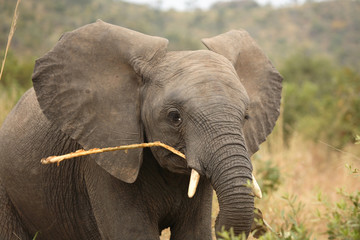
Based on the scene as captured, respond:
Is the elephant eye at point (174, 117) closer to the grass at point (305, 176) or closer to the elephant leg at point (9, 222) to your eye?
the elephant leg at point (9, 222)

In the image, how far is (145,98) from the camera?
3436 millimetres

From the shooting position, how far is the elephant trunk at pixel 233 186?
2873 mm

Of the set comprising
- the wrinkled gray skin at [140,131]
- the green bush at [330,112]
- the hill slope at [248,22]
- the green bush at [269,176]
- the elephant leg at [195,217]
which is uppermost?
the wrinkled gray skin at [140,131]


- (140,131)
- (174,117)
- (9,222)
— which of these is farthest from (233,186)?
(9,222)

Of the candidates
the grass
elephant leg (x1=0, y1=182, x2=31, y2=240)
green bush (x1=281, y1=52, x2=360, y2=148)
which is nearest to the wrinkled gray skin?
elephant leg (x1=0, y1=182, x2=31, y2=240)

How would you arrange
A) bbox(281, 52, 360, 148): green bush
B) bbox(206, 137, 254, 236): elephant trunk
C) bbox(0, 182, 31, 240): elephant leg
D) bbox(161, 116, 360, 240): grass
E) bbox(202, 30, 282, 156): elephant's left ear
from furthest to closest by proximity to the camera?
bbox(281, 52, 360, 148): green bush < bbox(161, 116, 360, 240): grass < bbox(0, 182, 31, 240): elephant leg < bbox(202, 30, 282, 156): elephant's left ear < bbox(206, 137, 254, 236): elephant trunk

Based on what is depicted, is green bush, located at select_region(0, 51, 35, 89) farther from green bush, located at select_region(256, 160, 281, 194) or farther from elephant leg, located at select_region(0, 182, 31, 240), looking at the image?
elephant leg, located at select_region(0, 182, 31, 240)

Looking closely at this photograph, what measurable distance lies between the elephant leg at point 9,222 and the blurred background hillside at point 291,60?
1.86m

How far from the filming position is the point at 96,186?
366cm

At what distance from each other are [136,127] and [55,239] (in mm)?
1308

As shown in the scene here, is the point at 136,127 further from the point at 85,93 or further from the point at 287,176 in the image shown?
the point at 287,176

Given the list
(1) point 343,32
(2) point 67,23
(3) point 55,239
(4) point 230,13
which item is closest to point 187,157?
(3) point 55,239

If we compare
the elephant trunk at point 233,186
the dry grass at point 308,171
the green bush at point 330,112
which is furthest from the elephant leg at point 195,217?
the green bush at point 330,112

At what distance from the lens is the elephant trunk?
287cm
